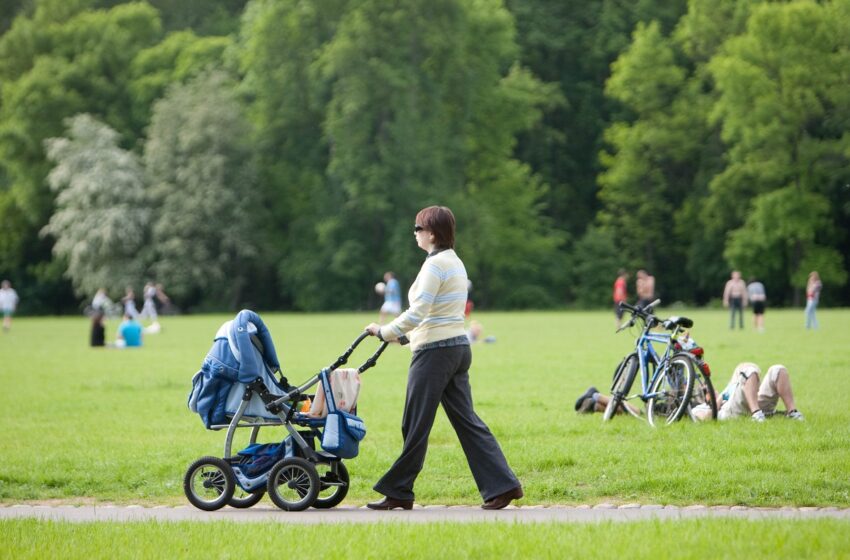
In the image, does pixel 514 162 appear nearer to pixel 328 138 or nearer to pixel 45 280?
pixel 328 138

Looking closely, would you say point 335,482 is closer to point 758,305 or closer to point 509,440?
point 509,440

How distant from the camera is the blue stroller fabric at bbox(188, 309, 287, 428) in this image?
31.4 ft

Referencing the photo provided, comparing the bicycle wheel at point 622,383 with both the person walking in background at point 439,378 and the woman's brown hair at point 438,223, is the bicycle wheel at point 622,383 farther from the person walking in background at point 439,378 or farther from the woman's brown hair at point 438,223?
the woman's brown hair at point 438,223

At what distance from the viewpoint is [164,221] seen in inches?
2672

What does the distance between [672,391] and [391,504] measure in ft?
16.9

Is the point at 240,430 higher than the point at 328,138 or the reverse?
the reverse

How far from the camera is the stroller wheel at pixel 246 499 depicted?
9.77 metres

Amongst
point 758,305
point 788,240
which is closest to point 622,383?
point 758,305

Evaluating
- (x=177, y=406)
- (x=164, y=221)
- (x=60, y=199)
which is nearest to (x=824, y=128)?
(x=164, y=221)

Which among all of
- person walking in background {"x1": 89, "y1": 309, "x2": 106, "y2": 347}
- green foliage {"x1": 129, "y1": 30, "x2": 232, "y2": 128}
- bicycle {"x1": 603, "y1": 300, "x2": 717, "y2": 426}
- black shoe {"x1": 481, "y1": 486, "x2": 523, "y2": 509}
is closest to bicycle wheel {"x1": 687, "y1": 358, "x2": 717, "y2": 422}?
bicycle {"x1": 603, "y1": 300, "x2": 717, "y2": 426}

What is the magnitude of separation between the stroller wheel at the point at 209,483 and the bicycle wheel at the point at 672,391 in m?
5.45

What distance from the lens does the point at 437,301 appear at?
9461 millimetres

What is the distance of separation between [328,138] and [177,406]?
52.8 meters

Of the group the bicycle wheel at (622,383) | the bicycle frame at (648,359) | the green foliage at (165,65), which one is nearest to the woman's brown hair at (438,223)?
the bicycle frame at (648,359)
